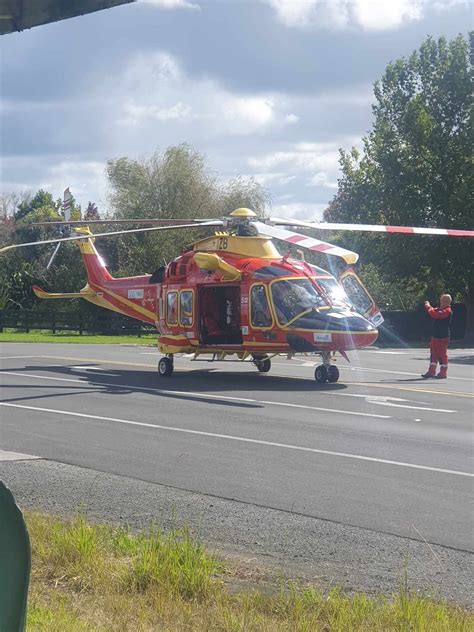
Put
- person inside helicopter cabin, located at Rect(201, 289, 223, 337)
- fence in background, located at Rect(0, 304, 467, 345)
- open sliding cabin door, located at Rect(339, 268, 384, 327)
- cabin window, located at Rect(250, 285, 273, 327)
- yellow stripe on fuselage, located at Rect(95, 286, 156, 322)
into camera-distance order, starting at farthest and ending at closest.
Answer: fence in background, located at Rect(0, 304, 467, 345) < yellow stripe on fuselage, located at Rect(95, 286, 156, 322) < person inside helicopter cabin, located at Rect(201, 289, 223, 337) < open sliding cabin door, located at Rect(339, 268, 384, 327) < cabin window, located at Rect(250, 285, 273, 327)

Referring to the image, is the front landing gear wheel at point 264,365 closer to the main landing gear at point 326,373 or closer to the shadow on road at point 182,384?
the shadow on road at point 182,384

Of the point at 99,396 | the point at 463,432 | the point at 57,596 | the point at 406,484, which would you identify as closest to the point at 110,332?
the point at 99,396

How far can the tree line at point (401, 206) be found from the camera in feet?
155

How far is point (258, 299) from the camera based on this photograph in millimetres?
18891

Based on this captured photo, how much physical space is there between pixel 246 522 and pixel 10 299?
41.9 meters

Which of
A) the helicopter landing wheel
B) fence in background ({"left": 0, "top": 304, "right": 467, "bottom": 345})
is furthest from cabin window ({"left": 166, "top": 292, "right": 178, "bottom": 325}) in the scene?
fence in background ({"left": 0, "top": 304, "right": 467, "bottom": 345})

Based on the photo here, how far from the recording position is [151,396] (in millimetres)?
Answer: 16734

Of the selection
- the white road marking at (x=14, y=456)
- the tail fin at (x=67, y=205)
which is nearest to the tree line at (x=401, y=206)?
the tail fin at (x=67, y=205)

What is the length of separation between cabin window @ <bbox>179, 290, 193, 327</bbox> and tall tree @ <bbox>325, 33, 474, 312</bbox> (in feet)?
92.6

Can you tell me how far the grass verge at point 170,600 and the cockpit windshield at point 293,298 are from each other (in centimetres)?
1220

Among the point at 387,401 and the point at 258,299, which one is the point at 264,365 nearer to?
the point at 258,299

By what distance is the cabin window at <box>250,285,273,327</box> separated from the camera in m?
18.7

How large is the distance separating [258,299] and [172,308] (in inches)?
103

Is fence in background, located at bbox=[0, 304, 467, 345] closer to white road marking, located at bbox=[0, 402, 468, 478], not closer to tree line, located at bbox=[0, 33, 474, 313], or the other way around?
tree line, located at bbox=[0, 33, 474, 313]
